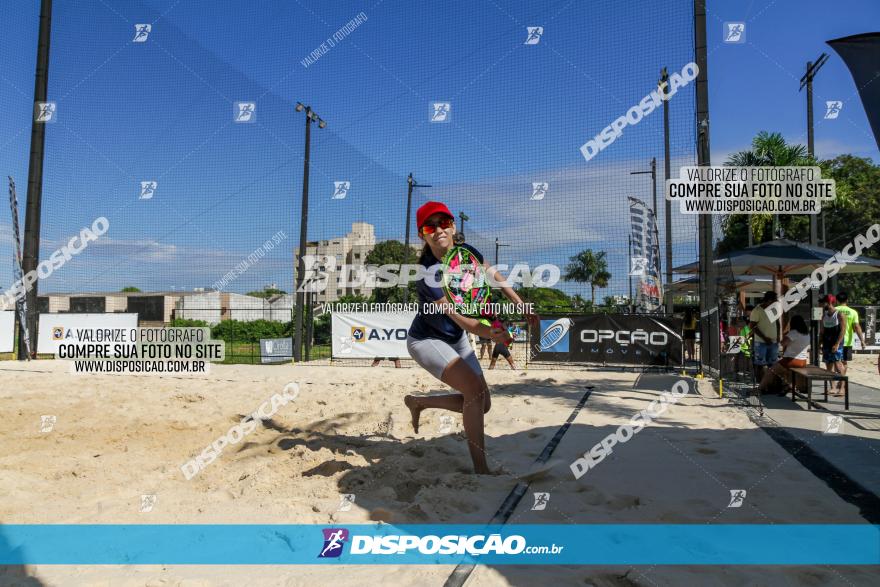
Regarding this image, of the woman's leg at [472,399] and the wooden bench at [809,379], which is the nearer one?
the woman's leg at [472,399]

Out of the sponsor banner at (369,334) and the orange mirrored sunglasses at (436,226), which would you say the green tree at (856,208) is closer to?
the sponsor banner at (369,334)

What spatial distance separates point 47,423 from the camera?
16.4 feet

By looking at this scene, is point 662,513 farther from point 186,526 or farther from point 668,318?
point 668,318

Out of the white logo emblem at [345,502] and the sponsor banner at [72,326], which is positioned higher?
the sponsor banner at [72,326]

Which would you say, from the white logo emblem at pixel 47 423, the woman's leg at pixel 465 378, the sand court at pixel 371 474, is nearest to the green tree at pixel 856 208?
the sand court at pixel 371 474

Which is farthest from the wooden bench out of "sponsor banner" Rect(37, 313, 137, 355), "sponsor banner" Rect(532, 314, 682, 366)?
"sponsor banner" Rect(37, 313, 137, 355)

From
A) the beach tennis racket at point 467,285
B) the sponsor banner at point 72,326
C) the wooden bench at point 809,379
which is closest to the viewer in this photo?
the beach tennis racket at point 467,285

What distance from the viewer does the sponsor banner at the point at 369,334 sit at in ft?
43.9

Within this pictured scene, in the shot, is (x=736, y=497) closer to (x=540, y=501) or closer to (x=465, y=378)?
(x=540, y=501)

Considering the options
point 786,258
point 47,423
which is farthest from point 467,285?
point 786,258

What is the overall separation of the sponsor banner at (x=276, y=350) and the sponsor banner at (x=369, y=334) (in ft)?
7.40

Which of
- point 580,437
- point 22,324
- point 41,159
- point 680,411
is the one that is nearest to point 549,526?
point 580,437

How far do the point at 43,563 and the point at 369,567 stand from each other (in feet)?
4.56

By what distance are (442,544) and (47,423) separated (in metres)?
4.45
